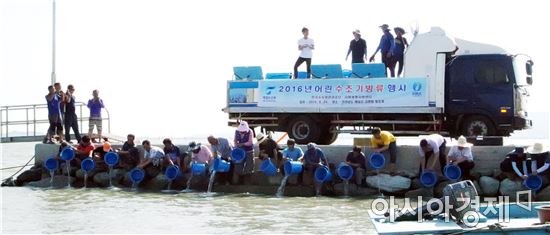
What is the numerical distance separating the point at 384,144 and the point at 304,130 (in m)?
3.82

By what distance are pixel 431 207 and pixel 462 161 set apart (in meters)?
8.02

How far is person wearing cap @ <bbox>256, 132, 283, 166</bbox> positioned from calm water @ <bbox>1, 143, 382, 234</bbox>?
109 centimetres

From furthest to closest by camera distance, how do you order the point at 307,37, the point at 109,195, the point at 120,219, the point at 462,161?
1. the point at 307,37
2. the point at 109,195
3. the point at 462,161
4. the point at 120,219

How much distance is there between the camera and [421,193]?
2283 centimetres

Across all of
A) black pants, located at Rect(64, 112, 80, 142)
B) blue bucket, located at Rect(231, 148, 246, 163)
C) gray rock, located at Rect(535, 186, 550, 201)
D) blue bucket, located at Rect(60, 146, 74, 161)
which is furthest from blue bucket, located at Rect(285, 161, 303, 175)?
black pants, located at Rect(64, 112, 80, 142)

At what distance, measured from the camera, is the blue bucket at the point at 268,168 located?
24.0m

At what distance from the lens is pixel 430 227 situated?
13.9 meters

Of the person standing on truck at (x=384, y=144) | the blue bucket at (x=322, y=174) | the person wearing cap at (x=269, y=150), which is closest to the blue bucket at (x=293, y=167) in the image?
the blue bucket at (x=322, y=174)

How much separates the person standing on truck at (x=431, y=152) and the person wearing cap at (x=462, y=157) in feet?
0.99

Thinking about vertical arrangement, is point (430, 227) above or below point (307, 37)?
below

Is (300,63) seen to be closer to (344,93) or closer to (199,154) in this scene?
(344,93)

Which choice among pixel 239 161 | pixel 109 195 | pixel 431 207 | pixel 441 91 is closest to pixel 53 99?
pixel 109 195

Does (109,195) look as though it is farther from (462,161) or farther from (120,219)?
(462,161)

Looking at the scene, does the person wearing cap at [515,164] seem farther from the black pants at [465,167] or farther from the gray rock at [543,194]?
the black pants at [465,167]
